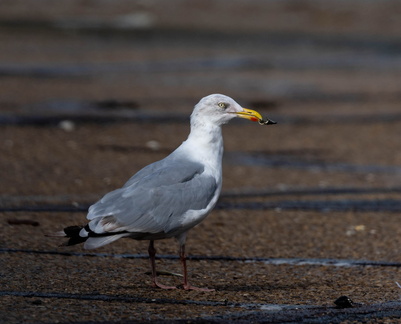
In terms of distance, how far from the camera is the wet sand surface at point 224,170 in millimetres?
6039

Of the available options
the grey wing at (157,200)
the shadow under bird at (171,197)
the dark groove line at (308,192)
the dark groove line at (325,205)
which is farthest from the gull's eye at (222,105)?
the dark groove line at (308,192)

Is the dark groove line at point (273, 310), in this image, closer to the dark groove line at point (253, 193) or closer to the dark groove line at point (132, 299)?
the dark groove line at point (132, 299)

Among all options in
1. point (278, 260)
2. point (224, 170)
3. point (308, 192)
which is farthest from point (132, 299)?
point (224, 170)

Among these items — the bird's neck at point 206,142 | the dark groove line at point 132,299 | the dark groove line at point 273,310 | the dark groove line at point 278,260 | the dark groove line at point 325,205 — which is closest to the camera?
the dark groove line at point 273,310

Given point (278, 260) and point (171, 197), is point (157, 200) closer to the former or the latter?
point (171, 197)

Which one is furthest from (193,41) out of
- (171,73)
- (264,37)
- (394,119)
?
(394,119)

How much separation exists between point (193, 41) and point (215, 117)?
54.8 ft

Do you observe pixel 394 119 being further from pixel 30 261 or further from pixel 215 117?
pixel 30 261

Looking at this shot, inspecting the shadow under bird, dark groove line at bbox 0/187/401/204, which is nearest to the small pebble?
the shadow under bird

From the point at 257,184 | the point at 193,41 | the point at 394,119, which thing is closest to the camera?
the point at 257,184

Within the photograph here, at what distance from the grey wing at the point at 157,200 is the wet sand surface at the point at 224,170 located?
0.46 metres

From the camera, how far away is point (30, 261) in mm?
6688

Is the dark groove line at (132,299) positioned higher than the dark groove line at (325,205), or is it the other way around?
the dark groove line at (132,299)

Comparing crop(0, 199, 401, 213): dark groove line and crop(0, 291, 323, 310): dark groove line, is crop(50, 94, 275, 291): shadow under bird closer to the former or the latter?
crop(0, 291, 323, 310): dark groove line
